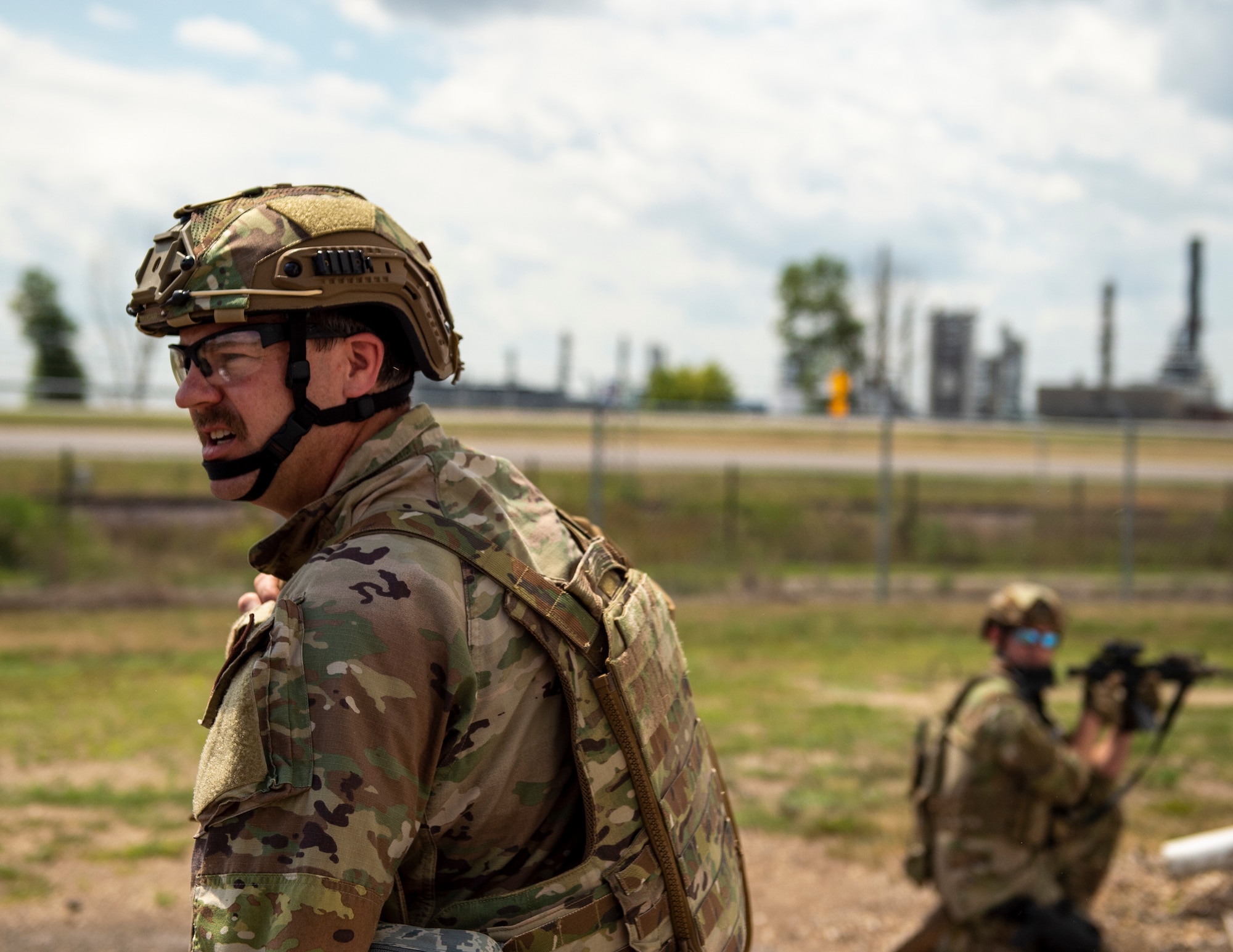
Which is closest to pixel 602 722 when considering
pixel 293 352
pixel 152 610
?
pixel 293 352

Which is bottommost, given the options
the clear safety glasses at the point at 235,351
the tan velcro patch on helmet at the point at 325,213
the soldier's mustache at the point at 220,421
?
the soldier's mustache at the point at 220,421

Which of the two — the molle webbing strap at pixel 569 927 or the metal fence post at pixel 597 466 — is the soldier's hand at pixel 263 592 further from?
the metal fence post at pixel 597 466

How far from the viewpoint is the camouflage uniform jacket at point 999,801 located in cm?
439

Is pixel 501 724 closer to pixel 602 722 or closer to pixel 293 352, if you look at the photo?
pixel 602 722

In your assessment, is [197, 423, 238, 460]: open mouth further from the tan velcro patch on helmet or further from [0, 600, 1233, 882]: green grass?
[0, 600, 1233, 882]: green grass

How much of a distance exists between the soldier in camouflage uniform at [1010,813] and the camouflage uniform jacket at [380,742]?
3.15 m

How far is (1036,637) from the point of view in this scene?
15.1 ft

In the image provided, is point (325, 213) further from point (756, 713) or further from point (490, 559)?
point (756, 713)

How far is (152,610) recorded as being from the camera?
10.6 metres

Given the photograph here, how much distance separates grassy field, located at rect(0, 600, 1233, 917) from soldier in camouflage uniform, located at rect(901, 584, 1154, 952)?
3.64 feet

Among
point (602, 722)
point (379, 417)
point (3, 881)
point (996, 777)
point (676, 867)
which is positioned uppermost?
point (379, 417)

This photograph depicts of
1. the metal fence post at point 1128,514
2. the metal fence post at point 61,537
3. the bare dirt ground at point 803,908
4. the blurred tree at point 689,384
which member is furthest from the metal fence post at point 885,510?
the blurred tree at point 689,384

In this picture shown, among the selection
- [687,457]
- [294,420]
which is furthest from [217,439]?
[687,457]

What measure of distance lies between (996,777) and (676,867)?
3.10m
